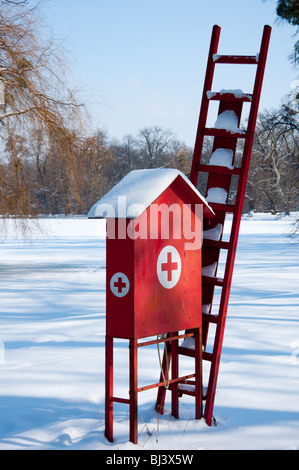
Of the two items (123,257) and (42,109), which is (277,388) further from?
(42,109)

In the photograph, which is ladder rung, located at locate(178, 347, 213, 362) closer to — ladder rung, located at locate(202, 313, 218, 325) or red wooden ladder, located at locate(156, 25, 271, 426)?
red wooden ladder, located at locate(156, 25, 271, 426)

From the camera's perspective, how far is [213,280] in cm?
390

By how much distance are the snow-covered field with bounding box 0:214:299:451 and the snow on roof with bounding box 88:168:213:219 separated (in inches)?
54.5

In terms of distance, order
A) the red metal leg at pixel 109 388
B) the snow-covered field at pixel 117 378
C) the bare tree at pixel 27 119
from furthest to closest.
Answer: the bare tree at pixel 27 119 → the snow-covered field at pixel 117 378 → the red metal leg at pixel 109 388

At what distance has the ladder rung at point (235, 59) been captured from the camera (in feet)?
12.4

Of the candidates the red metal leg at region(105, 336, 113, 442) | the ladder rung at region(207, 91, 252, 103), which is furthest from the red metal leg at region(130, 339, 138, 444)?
the ladder rung at region(207, 91, 252, 103)

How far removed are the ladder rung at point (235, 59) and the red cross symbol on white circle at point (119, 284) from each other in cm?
167

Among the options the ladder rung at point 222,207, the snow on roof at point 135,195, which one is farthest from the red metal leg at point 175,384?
the snow on roof at point 135,195

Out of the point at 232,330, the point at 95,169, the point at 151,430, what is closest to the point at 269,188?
the point at 95,169

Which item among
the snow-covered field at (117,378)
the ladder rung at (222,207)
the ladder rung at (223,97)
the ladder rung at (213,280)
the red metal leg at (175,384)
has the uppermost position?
the ladder rung at (223,97)

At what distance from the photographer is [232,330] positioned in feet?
22.3

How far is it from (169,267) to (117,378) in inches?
69.0

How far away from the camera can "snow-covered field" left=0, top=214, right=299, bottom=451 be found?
3.56 m

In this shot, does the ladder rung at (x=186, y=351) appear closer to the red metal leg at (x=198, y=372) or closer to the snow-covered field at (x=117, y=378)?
the red metal leg at (x=198, y=372)
